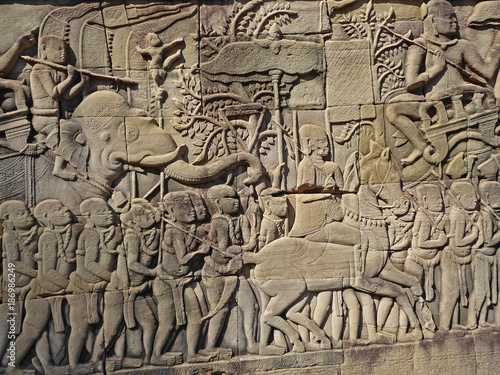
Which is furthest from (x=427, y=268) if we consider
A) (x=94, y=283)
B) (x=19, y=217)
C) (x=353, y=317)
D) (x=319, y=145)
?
(x=19, y=217)

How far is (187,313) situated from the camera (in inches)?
203

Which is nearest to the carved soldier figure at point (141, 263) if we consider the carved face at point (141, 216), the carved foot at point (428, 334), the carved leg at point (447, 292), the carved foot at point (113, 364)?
the carved face at point (141, 216)

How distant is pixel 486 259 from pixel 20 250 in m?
4.92

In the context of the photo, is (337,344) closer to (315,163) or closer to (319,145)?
(315,163)

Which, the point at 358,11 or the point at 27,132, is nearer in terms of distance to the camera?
the point at 27,132

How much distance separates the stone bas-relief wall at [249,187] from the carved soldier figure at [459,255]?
0.02m

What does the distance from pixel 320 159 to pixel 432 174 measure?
1.29 metres

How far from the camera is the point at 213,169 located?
5203mm

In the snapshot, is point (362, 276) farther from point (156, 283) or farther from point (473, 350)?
point (156, 283)

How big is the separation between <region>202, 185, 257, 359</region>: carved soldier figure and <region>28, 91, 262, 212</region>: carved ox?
34 cm

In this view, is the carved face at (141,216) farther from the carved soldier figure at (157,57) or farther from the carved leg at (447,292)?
the carved leg at (447,292)

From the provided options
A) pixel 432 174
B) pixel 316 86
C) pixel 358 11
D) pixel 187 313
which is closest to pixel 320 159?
pixel 316 86

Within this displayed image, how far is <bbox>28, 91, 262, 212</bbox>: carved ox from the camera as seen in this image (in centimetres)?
502

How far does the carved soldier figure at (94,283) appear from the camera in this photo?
16.3 feet
